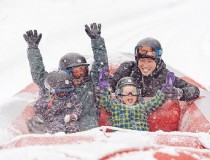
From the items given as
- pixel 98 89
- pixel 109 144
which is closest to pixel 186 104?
pixel 98 89

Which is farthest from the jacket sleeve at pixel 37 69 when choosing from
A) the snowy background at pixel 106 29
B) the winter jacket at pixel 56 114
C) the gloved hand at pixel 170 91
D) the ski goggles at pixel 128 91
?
the snowy background at pixel 106 29

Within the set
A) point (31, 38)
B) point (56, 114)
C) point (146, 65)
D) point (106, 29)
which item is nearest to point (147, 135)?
point (56, 114)

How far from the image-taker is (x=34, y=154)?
7.09 ft

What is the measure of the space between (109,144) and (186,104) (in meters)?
1.89

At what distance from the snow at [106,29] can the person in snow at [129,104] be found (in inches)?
47.7

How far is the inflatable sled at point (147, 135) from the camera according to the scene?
2277 mm

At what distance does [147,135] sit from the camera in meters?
2.61

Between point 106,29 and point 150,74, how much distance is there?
492 centimetres

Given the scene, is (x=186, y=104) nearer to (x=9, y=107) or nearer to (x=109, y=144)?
(x=9, y=107)

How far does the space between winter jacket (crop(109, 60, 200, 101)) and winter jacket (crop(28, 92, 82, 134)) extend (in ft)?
1.87

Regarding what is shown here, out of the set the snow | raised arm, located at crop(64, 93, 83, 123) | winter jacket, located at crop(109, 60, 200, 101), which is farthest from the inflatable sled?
the snow

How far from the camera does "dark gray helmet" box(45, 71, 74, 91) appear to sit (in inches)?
145

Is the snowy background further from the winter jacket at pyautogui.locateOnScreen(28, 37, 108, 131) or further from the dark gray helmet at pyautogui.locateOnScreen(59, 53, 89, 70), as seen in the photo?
the dark gray helmet at pyautogui.locateOnScreen(59, 53, 89, 70)

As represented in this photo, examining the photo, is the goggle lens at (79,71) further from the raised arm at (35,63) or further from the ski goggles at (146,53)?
the ski goggles at (146,53)
